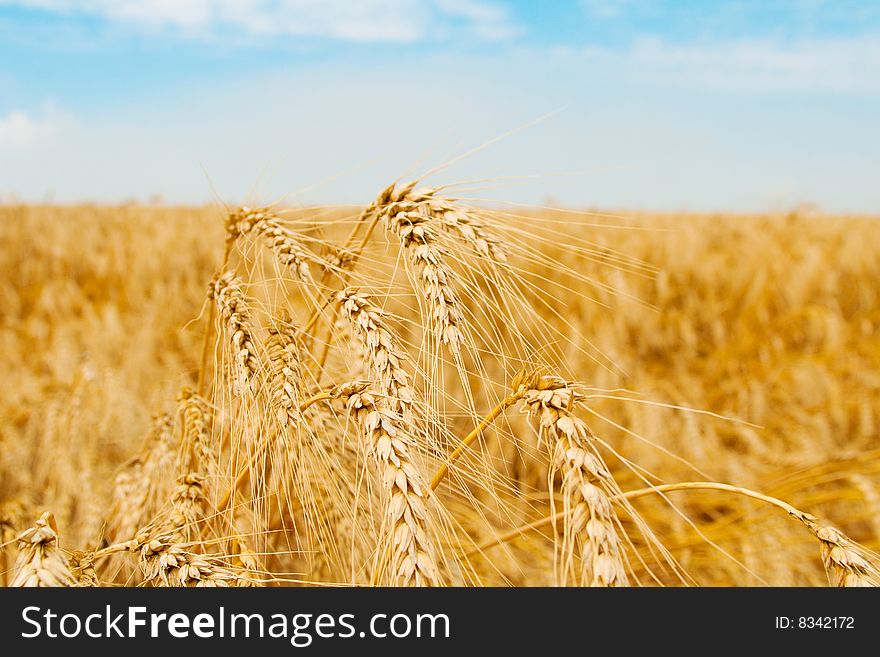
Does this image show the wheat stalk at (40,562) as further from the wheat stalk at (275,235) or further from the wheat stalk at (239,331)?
the wheat stalk at (275,235)

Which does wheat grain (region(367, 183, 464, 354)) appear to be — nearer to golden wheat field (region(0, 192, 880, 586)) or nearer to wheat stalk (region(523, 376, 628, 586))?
golden wheat field (region(0, 192, 880, 586))

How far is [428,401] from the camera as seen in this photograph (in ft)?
2.99

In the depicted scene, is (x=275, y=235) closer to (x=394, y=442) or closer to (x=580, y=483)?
(x=394, y=442)

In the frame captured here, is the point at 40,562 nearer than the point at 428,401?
Yes

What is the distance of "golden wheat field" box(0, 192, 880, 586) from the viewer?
845 mm

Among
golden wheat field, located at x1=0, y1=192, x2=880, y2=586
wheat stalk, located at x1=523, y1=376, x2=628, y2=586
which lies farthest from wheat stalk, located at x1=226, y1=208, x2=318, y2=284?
wheat stalk, located at x1=523, y1=376, x2=628, y2=586

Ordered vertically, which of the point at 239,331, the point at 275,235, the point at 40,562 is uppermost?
the point at 275,235

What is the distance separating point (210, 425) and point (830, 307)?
4964mm

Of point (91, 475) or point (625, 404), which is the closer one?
point (91, 475)

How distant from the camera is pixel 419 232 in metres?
0.94

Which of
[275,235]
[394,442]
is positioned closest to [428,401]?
[394,442]
